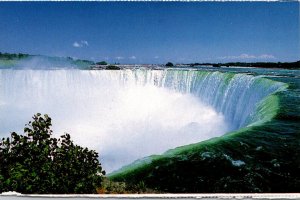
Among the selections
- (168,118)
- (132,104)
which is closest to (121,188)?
(168,118)

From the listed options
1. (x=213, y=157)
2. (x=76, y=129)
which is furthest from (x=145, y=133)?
(x=213, y=157)

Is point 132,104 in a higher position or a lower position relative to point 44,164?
lower

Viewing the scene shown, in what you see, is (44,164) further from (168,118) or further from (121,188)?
(168,118)

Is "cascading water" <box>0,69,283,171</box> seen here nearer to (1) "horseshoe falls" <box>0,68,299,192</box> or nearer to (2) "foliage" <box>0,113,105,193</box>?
(1) "horseshoe falls" <box>0,68,299,192</box>

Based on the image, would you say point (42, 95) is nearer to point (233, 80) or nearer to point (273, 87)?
point (233, 80)

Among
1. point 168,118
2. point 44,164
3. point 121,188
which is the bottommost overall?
point 168,118

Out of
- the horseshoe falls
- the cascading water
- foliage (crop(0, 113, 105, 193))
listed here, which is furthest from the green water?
the cascading water
